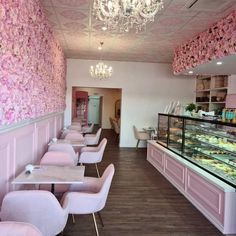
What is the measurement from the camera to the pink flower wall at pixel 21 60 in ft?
8.49

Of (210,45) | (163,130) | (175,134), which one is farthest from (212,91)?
(210,45)

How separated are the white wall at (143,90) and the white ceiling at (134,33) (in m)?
1.05

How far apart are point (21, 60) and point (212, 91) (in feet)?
23.1

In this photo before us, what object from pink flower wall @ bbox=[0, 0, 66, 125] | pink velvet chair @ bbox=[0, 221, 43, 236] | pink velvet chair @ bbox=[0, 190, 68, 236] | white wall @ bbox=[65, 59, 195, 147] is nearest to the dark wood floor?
pink velvet chair @ bbox=[0, 190, 68, 236]

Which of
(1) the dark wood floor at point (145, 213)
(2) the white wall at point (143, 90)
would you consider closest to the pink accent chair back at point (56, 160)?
(1) the dark wood floor at point (145, 213)

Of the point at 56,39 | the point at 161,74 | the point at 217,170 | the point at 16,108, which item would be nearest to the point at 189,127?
the point at 217,170

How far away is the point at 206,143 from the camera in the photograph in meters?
4.54

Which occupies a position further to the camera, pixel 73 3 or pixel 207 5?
pixel 73 3

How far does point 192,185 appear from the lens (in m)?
4.29

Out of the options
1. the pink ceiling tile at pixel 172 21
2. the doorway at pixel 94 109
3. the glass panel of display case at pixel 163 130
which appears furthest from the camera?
the doorway at pixel 94 109

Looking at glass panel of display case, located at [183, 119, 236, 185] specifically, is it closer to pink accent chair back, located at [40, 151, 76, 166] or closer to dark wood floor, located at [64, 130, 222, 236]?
dark wood floor, located at [64, 130, 222, 236]

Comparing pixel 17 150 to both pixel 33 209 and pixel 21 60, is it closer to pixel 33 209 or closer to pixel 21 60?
pixel 21 60

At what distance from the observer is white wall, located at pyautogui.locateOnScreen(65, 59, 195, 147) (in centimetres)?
971

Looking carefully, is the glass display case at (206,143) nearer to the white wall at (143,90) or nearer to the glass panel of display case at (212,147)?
the glass panel of display case at (212,147)
